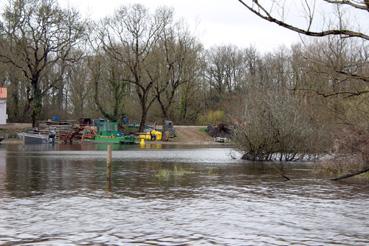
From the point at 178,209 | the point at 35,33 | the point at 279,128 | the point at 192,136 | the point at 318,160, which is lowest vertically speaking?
the point at 178,209

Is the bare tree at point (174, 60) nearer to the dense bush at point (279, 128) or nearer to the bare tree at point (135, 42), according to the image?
the bare tree at point (135, 42)

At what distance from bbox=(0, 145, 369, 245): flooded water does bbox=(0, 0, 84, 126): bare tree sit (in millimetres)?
47750

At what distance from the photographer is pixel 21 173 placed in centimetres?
2750

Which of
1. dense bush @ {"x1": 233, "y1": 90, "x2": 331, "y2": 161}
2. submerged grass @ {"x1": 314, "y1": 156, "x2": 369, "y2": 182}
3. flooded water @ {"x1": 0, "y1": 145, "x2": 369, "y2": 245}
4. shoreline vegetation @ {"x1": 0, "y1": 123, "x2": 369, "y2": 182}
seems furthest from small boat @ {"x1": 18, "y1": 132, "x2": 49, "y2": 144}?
submerged grass @ {"x1": 314, "y1": 156, "x2": 369, "y2": 182}

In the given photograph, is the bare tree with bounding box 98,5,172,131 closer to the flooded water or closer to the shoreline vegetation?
the shoreline vegetation

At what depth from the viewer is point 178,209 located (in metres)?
16.5

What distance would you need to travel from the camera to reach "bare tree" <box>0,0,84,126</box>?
7219cm

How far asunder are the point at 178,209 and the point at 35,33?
197 ft

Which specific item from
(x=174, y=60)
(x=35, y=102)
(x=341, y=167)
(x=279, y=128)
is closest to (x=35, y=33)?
(x=35, y=102)

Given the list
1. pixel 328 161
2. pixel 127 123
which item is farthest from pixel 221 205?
pixel 127 123

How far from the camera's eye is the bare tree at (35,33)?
237 ft

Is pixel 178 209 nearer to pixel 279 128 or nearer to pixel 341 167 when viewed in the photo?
pixel 341 167

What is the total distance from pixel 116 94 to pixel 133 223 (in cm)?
7166

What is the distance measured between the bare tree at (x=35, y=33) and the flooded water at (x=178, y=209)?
47750 millimetres
